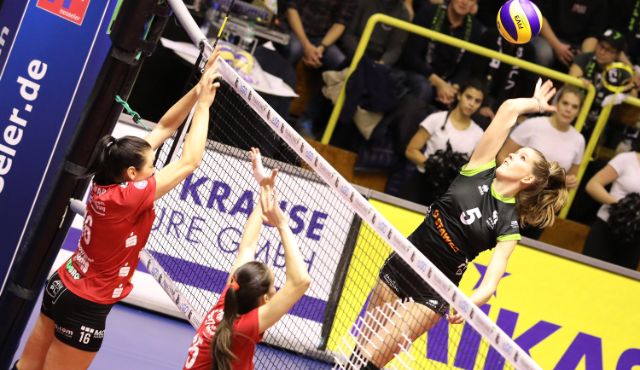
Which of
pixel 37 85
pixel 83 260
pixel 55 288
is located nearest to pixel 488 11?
pixel 37 85

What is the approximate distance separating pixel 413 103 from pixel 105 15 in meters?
5.14

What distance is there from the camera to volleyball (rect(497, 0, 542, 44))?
7277 millimetres

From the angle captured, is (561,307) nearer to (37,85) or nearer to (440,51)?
(440,51)

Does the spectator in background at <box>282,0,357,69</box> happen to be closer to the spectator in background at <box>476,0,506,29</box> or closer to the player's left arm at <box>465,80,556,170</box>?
the spectator in background at <box>476,0,506,29</box>

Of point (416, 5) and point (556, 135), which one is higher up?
point (416, 5)

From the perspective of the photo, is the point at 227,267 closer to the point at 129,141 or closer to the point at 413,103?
the point at 129,141

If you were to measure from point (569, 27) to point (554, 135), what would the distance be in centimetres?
217

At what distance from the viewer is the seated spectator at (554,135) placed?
35.0 feet

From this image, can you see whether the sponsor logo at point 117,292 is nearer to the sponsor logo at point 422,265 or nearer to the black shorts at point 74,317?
the black shorts at point 74,317

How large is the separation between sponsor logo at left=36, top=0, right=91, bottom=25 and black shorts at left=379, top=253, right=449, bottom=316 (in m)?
2.30

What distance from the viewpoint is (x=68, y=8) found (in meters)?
6.30

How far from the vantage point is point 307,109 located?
1141cm

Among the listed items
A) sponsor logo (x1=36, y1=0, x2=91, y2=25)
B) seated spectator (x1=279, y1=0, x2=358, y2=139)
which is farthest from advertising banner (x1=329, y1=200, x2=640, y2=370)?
sponsor logo (x1=36, y1=0, x2=91, y2=25)

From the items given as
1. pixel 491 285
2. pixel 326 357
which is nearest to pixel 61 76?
pixel 491 285
